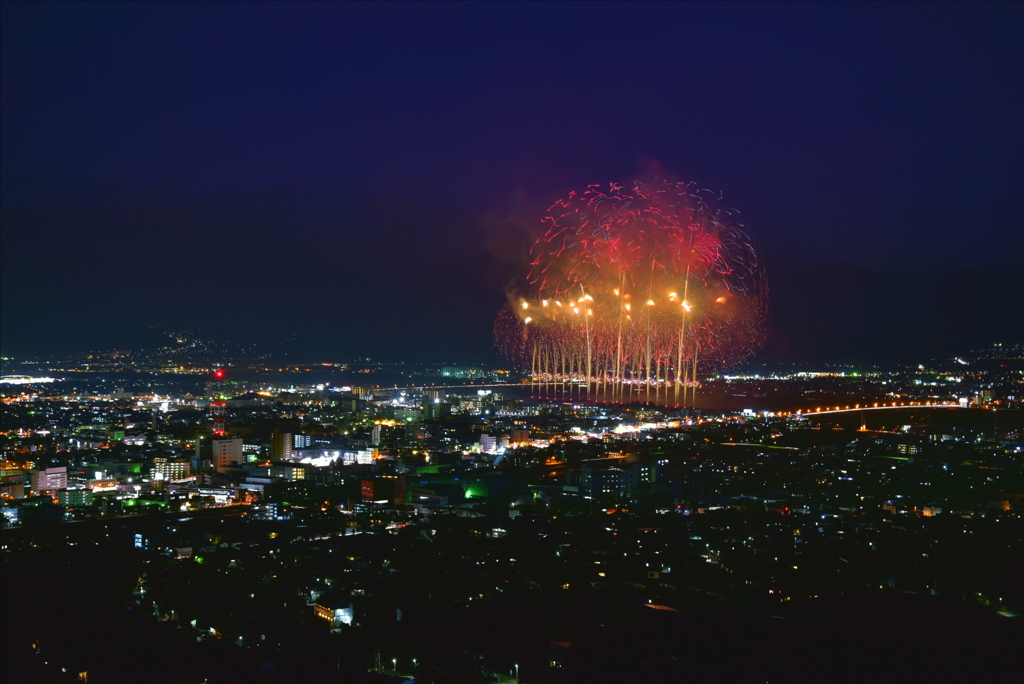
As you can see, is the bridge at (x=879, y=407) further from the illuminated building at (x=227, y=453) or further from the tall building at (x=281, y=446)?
the illuminated building at (x=227, y=453)

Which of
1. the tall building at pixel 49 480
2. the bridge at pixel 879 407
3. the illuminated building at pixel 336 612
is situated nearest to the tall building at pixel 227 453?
the tall building at pixel 49 480

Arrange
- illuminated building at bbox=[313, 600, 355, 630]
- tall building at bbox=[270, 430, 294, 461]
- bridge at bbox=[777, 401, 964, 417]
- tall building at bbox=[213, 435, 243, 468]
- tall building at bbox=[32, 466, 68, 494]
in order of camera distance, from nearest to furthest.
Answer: illuminated building at bbox=[313, 600, 355, 630], tall building at bbox=[32, 466, 68, 494], bridge at bbox=[777, 401, 964, 417], tall building at bbox=[213, 435, 243, 468], tall building at bbox=[270, 430, 294, 461]

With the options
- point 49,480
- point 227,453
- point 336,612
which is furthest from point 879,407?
point 49,480

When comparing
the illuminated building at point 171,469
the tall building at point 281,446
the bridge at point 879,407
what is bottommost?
the illuminated building at point 171,469

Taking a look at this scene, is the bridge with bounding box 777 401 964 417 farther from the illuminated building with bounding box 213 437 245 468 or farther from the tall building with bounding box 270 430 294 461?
the illuminated building with bounding box 213 437 245 468

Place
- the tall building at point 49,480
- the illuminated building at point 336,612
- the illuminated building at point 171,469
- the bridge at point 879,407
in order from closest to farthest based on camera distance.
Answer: the illuminated building at point 336,612 < the tall building at point 49,480 < the bridge at point 879,407 < the illuminated building at point 171,469

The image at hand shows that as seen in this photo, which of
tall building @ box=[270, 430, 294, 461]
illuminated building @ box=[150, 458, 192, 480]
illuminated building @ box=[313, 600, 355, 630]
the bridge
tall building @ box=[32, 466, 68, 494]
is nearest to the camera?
illuminated building @ box=[313, 600, 355, 630]

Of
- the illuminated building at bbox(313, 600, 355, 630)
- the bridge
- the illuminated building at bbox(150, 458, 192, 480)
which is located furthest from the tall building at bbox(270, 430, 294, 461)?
the illuminated building at bbox(313, 600, 355, 630)
